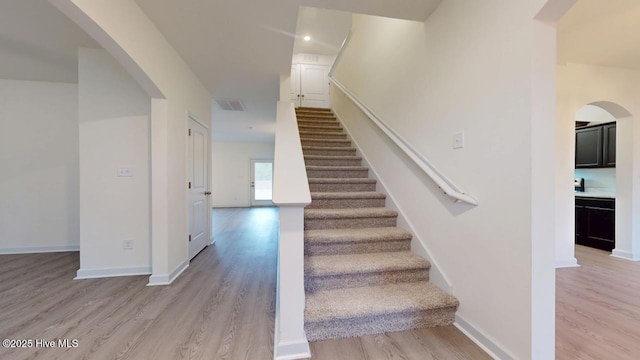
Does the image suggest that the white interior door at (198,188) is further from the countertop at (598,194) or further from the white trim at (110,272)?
the countertop at (598,194)

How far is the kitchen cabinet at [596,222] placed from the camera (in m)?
3.43

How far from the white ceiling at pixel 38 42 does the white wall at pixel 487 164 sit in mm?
3091

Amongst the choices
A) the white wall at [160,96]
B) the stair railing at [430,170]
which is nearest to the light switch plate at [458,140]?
the stair railing at [430,170]

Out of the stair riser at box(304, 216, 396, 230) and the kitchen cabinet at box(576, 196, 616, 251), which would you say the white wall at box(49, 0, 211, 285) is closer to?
the stair riser at box(304, 216, 396, 230)

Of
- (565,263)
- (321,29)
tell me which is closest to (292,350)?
(565,263)

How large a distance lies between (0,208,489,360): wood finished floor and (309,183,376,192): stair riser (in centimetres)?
103

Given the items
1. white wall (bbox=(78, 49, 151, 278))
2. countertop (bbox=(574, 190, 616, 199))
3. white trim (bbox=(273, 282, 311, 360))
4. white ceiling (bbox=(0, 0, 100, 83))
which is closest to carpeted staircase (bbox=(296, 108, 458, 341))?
white trim (bbox=(273, 282, 311, 360))

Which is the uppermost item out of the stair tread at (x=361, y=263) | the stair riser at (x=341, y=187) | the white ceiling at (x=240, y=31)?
the white ceiling at (x=240, y=31)

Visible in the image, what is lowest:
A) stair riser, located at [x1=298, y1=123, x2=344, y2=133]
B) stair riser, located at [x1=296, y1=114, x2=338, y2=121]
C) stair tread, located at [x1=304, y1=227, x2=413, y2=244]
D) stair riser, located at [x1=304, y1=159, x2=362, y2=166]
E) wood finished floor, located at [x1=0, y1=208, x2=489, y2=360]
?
wood finished floor, located at [x1=0, y1=208, x2=489, y2=360]

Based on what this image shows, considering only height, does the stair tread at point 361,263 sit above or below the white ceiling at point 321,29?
below

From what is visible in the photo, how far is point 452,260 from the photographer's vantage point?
172cm

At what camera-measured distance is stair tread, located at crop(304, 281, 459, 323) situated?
1537 mm

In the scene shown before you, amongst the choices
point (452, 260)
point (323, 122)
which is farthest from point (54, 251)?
point (452, 260)

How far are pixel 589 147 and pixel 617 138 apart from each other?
31.8 inches
